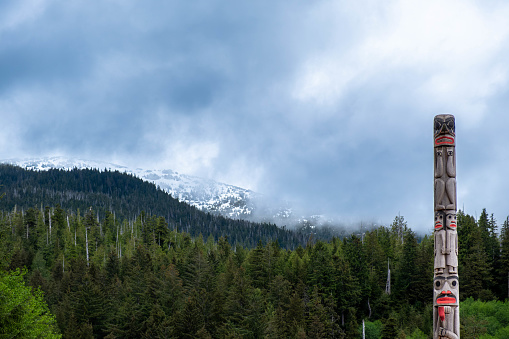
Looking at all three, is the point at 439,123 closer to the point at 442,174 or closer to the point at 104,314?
the point at 442,174

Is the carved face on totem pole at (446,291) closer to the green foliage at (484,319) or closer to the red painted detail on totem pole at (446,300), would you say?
the red painted detail on totem pole at (446,300)

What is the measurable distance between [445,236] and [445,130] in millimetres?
3826

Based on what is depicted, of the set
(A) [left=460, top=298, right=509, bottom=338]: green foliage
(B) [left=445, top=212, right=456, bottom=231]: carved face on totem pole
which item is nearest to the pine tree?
(A) [left=460, top=298, right=509, bottom=338]: green foliage

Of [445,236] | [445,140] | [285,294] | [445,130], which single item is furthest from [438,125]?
[285,294]

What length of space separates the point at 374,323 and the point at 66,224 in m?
91.8

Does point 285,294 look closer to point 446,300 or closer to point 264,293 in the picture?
point 264,293

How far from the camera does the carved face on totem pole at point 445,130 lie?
49.0 feet

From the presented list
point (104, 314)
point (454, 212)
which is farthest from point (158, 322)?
point (454, 212)

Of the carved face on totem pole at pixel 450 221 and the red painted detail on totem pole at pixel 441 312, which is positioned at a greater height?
the carved face on totem pole at pixel 450 221

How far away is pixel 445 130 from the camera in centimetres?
1498

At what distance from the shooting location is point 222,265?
77.4m

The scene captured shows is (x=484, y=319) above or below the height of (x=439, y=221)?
below

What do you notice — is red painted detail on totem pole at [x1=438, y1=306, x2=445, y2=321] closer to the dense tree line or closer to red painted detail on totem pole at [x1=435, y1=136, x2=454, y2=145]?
red painted detail on totem pole at [x1=435, y1=136, x2=454, y2=145]

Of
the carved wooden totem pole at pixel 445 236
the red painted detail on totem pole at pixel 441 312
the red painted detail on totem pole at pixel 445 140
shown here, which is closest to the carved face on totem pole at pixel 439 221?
the carved wooden totem pole at pixel 445 236
